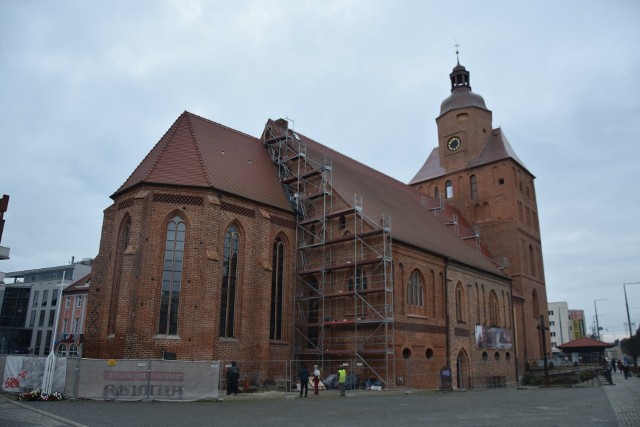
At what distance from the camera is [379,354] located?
2559cm

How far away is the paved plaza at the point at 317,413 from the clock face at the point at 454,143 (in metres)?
30.1

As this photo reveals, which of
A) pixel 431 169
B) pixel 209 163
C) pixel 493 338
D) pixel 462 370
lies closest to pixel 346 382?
pixel 462 370

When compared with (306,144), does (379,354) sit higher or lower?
lower

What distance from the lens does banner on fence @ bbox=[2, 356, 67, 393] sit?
18.0 meters

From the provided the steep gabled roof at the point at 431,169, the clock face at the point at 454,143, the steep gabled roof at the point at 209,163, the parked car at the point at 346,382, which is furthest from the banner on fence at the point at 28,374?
the clock face at the point at 454,143

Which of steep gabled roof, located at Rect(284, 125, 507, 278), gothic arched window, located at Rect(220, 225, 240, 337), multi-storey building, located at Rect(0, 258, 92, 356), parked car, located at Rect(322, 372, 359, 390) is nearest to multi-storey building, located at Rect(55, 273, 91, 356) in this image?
multi-storey building, located at Rect(0, 258, 92, 356)

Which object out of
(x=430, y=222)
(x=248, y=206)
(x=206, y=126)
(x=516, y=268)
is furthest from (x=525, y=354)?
(x=206, y=126)

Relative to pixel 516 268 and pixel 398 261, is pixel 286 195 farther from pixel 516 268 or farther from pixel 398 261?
pixel 516 268

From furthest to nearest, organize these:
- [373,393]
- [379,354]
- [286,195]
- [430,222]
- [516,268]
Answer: [516,268], [430,222], [286,195], [379,354], [373,393]

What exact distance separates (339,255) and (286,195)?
4886mm

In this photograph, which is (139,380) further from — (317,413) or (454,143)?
(454,143)

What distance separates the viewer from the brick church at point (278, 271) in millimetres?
23938

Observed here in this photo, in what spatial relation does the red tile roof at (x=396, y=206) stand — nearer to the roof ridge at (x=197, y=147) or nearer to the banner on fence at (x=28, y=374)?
the roof ridge at (x=197, y=147)

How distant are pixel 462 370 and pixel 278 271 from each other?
1285cm
